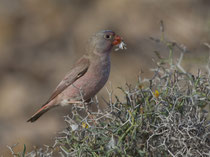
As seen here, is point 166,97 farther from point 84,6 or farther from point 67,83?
point 84,6

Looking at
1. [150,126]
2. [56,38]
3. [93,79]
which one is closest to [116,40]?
[93,79]

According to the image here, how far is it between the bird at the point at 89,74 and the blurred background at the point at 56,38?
397 centimetres

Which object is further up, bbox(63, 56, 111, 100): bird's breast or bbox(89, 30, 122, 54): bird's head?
bbox(89, 30, 122, 54): bird's head

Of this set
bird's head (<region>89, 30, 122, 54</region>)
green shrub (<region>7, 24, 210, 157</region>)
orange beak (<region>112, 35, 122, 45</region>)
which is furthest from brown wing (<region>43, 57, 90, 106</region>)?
green shrub (<region>7, 24, 210, 157</region>)

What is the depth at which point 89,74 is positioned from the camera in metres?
5.44

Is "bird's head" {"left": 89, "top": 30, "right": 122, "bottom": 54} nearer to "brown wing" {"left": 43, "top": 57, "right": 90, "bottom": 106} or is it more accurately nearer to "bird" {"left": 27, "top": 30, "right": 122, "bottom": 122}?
"bird" {"left": 27, "top": 30, "right": 122, "bottom": 122}

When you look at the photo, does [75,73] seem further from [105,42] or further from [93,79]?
[105,42]

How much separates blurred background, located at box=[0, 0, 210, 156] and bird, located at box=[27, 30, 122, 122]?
3969 mm

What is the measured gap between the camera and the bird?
17.1 feet

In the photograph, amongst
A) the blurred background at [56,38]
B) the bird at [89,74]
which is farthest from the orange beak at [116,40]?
the blurred background at [56,38]

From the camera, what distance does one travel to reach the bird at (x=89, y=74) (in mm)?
5227

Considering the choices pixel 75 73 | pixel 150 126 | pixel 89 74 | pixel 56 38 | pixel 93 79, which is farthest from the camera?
pixel 56 38

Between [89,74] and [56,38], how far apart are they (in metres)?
5.78

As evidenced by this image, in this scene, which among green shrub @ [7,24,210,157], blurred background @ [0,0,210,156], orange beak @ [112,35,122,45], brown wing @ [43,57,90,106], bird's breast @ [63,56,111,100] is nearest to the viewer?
green shrub @ [7,24,210,157]
